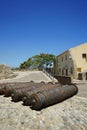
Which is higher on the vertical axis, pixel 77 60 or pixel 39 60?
pixel 39 60

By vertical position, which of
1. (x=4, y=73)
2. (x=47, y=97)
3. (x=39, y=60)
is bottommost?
(x=47, y=97)

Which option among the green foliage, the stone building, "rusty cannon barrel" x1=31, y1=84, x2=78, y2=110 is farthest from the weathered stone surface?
the green foliage

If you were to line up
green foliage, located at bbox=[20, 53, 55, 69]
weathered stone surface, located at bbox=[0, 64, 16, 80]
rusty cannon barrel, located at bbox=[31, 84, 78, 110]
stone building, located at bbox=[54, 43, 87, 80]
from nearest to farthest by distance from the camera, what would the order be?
A: 1. rusty cannon barrel, located at bbox=[31, 84, 78, 110]
2. weathered stone surface, located at bbox=[0, 64, 16, 80]
3. stone building, located at bbox=[54, 43, 87, 80]
4. green foliage, located at bbox=[20, 53, 55, 69]

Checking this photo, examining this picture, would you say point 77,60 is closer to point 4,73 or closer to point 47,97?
point 4,73

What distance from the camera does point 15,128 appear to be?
621cm

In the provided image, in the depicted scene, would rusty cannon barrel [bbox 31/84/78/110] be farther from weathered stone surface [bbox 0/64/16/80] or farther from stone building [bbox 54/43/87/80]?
stone building [bbox 54/43/87/80]

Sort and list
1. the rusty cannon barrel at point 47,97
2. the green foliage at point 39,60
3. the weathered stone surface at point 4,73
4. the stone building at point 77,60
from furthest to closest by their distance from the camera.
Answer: the green foliage at point 39,60, the stone building at point 77,60, the weathered stone surface at point 4,73, the rusty cannon barrel at point 47,97

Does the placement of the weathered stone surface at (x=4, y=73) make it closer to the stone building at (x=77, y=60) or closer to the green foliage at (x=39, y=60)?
the stone building at (x=77, y=60)

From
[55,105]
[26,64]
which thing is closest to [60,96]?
[55,105]

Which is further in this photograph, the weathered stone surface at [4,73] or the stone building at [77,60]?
the stone building at [77,60]

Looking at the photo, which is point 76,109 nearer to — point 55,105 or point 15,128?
point 55,105

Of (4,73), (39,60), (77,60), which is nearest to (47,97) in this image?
(4,73)

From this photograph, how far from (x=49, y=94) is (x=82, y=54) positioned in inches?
1110

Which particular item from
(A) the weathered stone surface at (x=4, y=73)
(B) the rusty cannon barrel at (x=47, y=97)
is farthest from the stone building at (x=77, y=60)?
(B) the rusty cannon barrel at (x=47, y=97)
